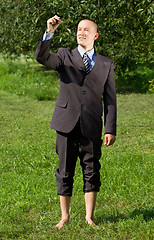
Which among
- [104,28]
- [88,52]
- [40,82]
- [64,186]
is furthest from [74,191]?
[40,82]

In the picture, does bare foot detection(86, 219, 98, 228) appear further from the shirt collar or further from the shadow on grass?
the shirt collar

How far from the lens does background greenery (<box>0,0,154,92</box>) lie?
7.32m

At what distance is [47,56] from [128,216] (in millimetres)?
1994

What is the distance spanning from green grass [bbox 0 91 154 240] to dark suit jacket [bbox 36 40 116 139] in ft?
3.36

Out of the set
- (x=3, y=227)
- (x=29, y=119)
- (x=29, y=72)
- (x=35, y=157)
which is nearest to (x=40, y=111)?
(x=29, y=119)

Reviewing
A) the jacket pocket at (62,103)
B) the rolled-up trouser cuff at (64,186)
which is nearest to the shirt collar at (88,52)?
the jacket pocket at (62,103)

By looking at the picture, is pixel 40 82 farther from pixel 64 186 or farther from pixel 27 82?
pixel 64 186

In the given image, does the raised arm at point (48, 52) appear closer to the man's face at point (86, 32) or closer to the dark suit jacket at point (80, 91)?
the dark suit jacket at point (80, 91)

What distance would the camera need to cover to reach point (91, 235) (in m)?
3.70

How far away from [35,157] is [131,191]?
7.83 feet

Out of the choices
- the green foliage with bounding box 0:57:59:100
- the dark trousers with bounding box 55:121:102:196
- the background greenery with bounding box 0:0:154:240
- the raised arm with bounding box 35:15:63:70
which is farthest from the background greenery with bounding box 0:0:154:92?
the dark trousers with bounding box 55:121:102:196

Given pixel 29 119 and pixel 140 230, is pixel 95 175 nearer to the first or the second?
pixel 140 230

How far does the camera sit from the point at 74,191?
5043mm

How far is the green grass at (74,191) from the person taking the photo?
12.5ft
